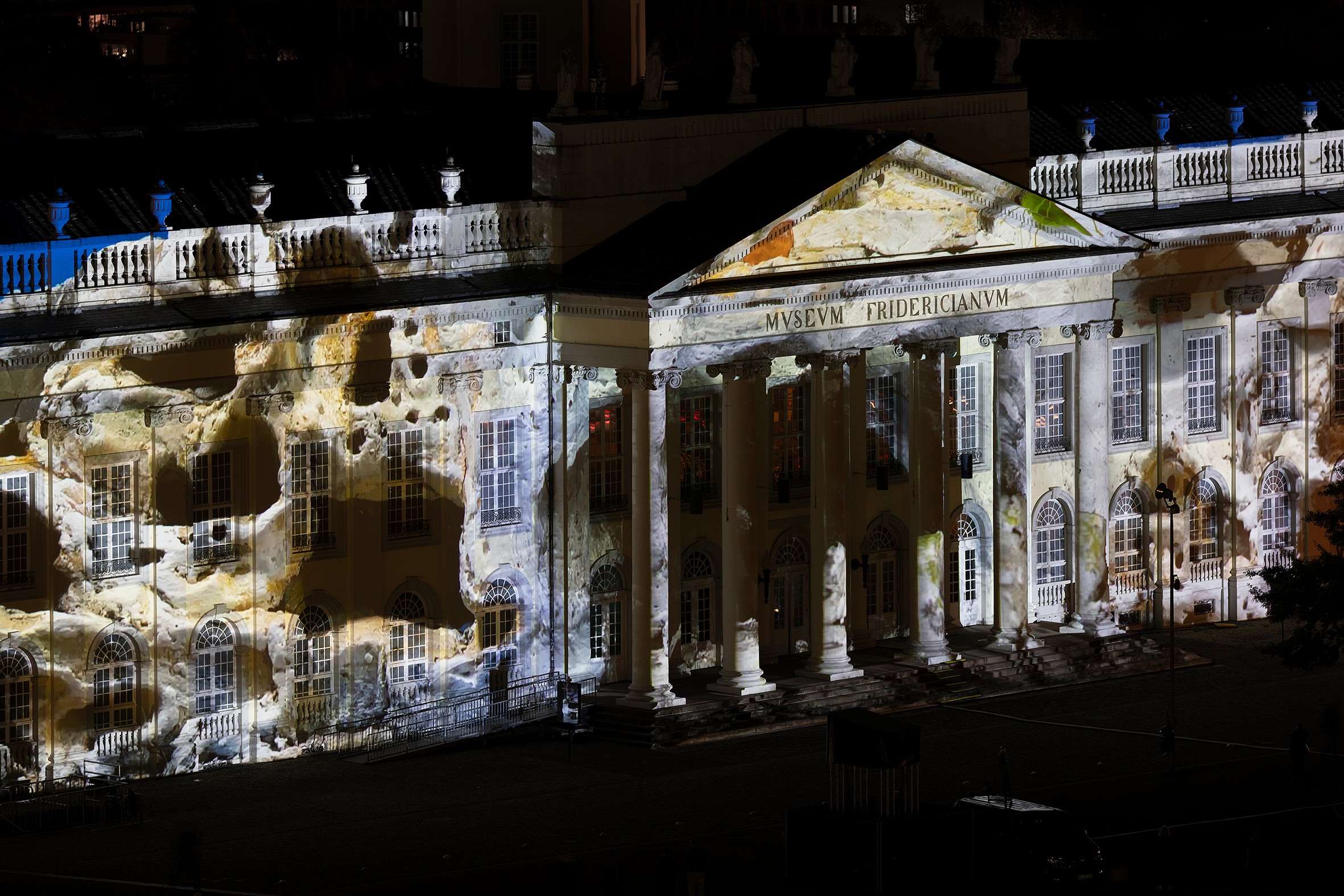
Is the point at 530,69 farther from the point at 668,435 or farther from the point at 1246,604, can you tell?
the point at 1246,604

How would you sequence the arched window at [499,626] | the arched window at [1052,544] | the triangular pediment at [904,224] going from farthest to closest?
1. the arched window at [1052,544]
2. the arched window at [499,626]
3. the triangular pediment at [904,224]

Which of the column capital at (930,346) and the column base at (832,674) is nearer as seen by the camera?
the column base at (832,674)

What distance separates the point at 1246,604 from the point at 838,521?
1577cm

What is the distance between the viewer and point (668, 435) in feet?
242

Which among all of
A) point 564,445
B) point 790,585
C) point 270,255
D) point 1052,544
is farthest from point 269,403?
point 1052,544

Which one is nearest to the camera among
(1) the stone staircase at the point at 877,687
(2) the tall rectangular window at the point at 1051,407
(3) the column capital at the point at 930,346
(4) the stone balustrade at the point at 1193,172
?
(1) the stone staircase at the point at 877,687

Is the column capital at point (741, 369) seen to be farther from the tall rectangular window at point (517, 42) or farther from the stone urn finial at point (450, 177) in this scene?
the tall rectangular window at point (517, 42)

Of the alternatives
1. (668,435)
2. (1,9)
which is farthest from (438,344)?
(1,9)

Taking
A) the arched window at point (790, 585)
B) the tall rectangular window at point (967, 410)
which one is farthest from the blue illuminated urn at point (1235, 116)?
the arched window at point (790, 585)

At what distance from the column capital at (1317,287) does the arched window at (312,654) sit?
92.5 ft

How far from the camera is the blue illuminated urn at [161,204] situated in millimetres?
65625

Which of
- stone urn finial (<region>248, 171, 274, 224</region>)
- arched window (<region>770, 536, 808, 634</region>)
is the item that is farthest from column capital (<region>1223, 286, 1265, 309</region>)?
stone urn finial (<region>248, 171, 274, 224</region>)

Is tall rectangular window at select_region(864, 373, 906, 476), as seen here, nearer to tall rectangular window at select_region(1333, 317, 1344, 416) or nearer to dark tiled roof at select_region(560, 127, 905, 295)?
dark tiled roof at select_region(560, 127, 905, 295)

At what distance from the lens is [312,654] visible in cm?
6956
